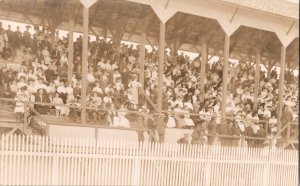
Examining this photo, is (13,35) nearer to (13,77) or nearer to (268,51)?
(13,77)

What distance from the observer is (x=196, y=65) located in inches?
850

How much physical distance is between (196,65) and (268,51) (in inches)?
182

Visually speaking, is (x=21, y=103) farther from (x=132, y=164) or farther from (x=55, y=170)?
(x=132, y=164)

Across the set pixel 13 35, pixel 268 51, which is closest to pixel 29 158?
pixel 13 35

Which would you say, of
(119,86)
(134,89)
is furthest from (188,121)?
(119,86)

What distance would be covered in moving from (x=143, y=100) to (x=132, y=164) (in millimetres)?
5240

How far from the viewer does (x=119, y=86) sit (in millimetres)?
16266

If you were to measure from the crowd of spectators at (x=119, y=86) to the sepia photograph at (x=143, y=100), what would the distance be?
49 millimetres

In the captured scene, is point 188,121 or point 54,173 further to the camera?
point 188,121

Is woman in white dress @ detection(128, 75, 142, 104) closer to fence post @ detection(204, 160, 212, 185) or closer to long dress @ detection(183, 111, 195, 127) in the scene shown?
long dress @ detection(183, 111, 195, 127)

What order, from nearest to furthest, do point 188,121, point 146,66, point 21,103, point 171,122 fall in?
point 21,103 < point 171,122 < point 188,121 < point 146,66

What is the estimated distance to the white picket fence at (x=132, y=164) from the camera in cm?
1027

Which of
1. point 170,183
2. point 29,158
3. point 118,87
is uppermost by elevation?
point 118,87

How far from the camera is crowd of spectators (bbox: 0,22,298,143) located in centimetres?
1467
